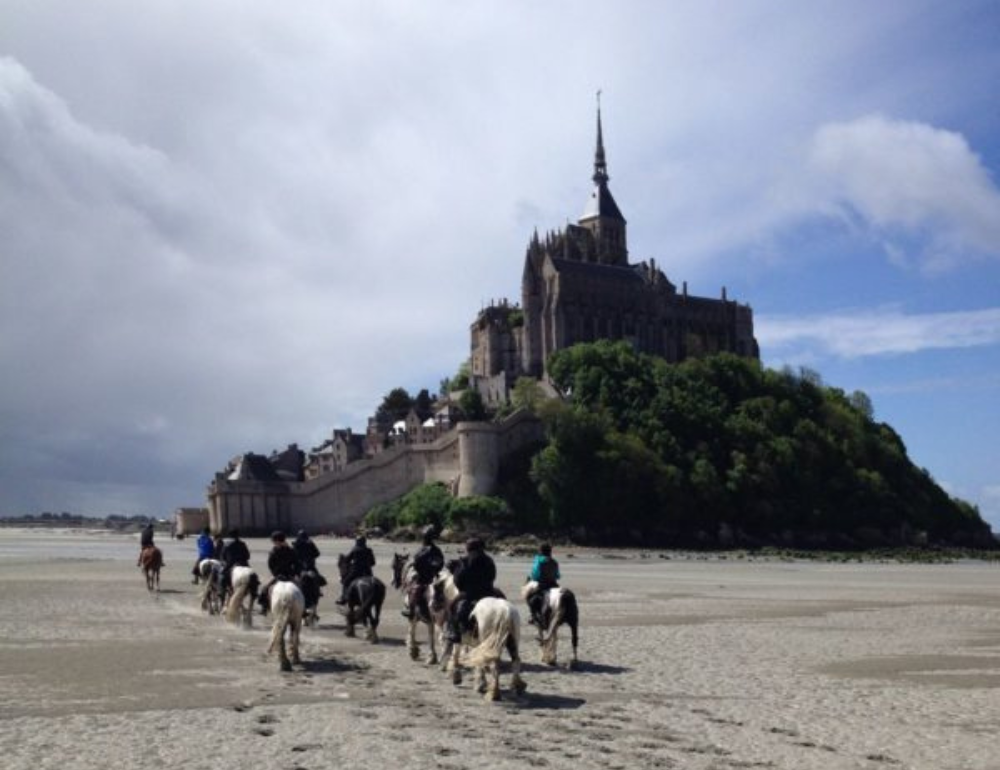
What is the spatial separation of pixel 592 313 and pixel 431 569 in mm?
108457

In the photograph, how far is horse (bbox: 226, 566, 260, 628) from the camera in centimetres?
2352

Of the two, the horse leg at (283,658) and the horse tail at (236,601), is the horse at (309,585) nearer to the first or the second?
the horse tail at (236,601)

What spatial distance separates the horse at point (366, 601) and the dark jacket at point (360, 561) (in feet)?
0.41

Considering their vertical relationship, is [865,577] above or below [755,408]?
below

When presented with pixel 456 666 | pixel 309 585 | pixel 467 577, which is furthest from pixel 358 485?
pixel 456 666

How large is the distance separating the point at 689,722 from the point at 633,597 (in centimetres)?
2185

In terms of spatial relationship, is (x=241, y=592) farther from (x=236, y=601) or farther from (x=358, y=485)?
(x=358, y=485)

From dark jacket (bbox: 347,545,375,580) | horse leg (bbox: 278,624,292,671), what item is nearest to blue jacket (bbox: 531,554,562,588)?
dark jacket (bbox: 347,545,375,580)

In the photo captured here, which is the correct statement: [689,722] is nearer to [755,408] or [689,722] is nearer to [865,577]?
[865,577]

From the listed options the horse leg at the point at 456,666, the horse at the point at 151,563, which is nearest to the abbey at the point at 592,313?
the horse at the point at 151,563

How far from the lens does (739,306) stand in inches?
5743

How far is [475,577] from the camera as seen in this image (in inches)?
685

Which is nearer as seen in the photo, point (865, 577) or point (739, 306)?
point (865, 577)

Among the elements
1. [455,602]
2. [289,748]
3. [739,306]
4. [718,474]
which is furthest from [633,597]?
[739,306]
